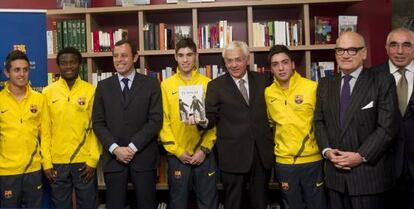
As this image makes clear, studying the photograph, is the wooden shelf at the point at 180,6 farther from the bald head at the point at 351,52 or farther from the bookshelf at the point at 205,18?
the bald head at the point at 351,52

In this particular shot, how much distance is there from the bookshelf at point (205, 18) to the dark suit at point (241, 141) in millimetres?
941

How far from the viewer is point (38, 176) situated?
10.8 ft

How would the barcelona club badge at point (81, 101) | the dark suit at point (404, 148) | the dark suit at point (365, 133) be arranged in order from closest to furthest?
1. the dark suit at point (365, 133)
2. the dark suit at point (404, 148)
3. the barcelona club badge at point (81, 101)

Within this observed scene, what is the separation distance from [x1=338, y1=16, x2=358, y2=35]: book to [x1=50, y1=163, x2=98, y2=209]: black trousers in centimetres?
268

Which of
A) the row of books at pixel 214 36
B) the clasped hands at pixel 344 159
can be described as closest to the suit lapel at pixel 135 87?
the row of books at pixel 214 36

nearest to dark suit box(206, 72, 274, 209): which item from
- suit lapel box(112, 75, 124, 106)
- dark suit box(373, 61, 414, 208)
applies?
suit lapel box(112, 75, 124, 106)

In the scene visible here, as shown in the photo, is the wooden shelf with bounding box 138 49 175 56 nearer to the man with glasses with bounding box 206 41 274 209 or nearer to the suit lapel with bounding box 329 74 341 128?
the man with glasses with bounding box 206 41 274 209

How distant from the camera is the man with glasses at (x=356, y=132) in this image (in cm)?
263

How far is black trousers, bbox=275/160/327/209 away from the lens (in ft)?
9.86

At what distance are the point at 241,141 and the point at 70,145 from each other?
1.36 meters

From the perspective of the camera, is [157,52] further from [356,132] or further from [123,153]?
[356,132]

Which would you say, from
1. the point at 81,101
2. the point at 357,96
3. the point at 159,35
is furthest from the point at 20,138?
the point at 357,96

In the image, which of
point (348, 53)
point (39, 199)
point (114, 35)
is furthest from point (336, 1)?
point (39, 199)

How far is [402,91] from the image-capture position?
2.92m
